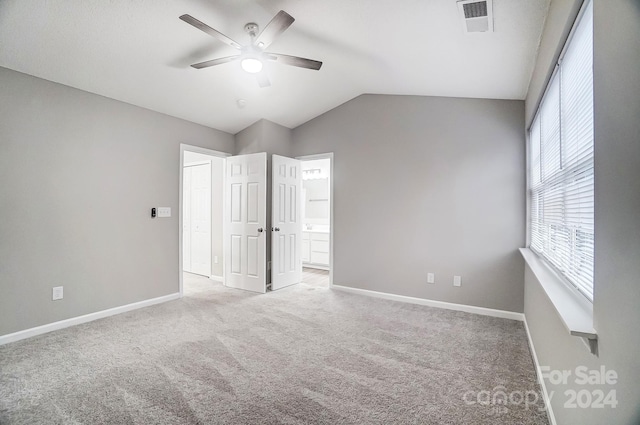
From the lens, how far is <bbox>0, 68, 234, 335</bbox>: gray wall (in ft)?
9.07

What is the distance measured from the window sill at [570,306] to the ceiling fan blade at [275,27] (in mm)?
2253

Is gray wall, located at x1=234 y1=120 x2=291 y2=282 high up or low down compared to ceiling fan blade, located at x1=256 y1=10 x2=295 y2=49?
down

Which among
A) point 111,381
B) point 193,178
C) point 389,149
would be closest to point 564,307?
point 111,381

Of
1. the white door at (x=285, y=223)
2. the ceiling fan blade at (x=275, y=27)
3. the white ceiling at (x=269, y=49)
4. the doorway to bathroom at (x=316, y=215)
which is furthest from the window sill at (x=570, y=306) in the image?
the doorway to bathroom at (x=316, y=215)

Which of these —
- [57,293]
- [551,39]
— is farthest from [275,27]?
[57,293]

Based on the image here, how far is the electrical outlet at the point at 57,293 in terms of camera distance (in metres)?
3.02

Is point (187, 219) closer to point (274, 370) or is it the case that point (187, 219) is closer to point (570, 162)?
point (274, 370)

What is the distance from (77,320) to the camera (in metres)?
3.16

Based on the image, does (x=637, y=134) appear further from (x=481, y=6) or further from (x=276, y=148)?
(x=276, y=148)

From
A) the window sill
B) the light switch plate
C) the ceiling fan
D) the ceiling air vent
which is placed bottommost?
the window sill

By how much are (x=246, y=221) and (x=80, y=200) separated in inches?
78.6

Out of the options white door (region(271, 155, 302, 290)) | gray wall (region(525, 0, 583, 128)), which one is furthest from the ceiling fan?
white door (region(271, 155, 302, 290))

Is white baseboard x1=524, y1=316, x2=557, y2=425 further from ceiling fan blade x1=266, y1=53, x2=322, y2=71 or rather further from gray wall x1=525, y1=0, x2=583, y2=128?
ceiling fan blade x1=266, y1=53, x2=322, y2=71

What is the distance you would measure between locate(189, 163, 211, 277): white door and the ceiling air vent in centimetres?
445
